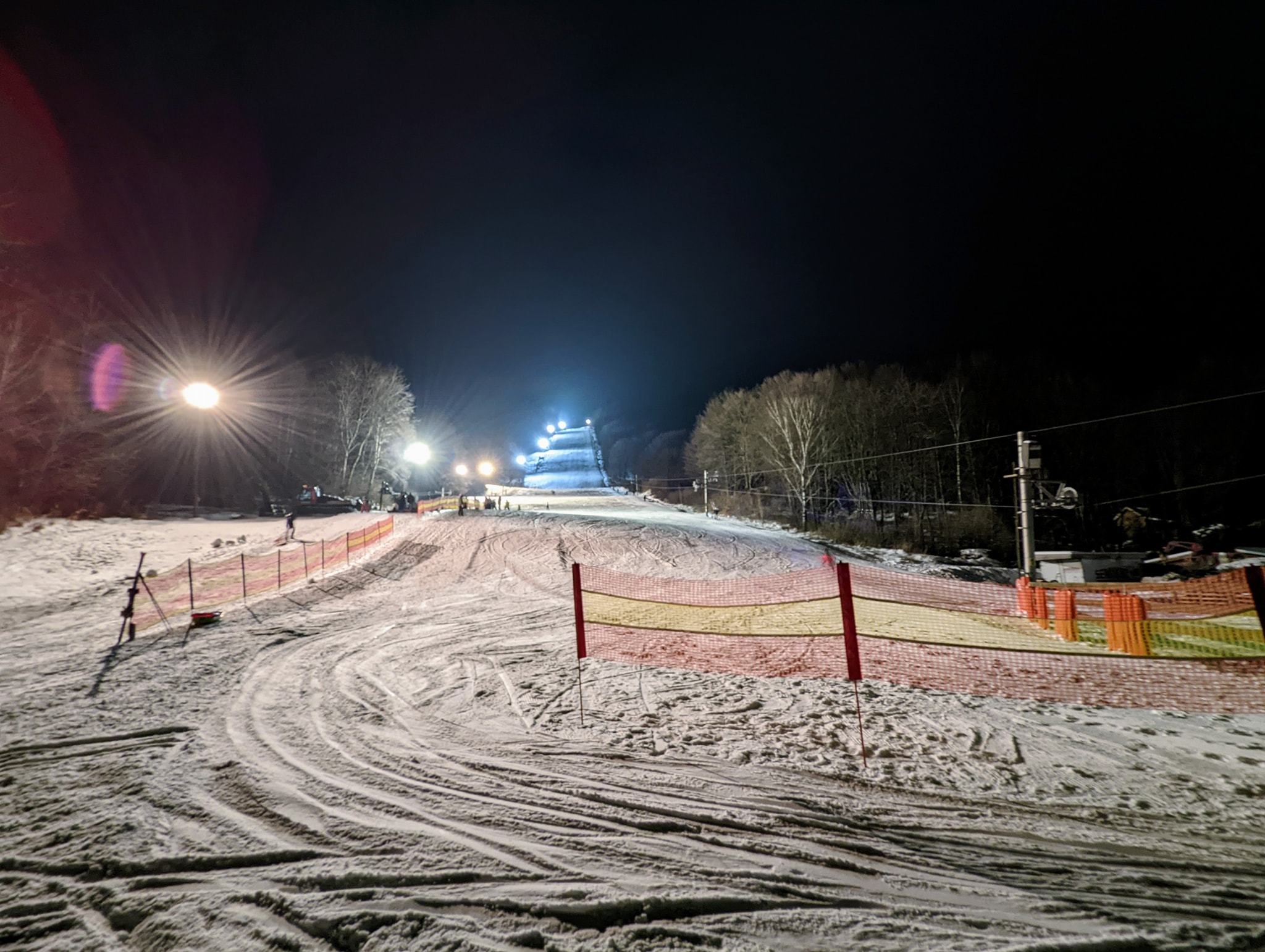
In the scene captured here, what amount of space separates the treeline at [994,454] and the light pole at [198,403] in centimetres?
3778

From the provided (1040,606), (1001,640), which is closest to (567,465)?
(1040,606)

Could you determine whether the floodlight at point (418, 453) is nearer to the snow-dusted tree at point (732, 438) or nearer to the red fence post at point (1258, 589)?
the snow-dusted tree at point (732, 438)

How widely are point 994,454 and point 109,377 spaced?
57.5 metres

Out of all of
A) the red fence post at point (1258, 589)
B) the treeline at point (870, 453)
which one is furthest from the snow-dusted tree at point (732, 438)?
the red fence post at point (1258, 589)

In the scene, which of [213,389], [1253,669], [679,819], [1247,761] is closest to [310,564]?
[679,819]

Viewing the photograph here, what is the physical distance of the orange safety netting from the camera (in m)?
12.1

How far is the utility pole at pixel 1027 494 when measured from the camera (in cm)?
1211

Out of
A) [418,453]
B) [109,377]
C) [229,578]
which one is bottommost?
[229,578]

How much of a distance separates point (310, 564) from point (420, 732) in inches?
567

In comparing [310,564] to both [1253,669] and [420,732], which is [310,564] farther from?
[1253,669]

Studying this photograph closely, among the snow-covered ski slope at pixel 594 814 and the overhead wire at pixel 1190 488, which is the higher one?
the overhead wire at pixel 1190 488

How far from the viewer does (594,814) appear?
419 centimetres

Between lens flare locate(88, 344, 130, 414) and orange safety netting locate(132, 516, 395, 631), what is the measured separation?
1683cm

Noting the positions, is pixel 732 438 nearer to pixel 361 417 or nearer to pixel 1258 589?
pixel 361 417
